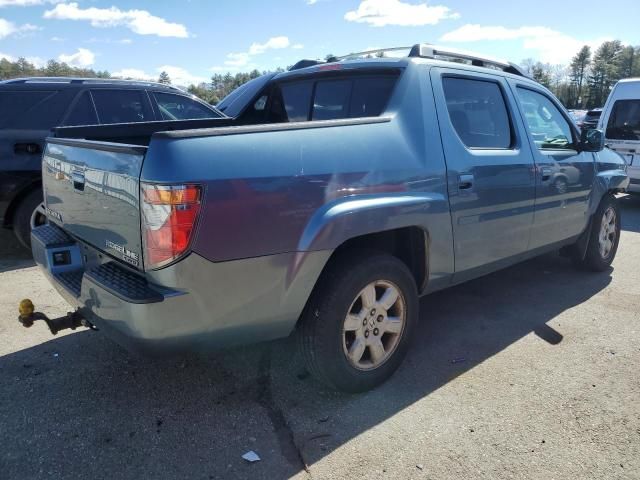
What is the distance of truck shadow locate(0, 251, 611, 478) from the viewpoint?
2.43 metres

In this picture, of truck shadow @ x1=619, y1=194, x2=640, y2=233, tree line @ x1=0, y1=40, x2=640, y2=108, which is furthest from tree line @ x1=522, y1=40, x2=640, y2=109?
truck shadow @ x1=619, y1=194, x2=640, y2=233

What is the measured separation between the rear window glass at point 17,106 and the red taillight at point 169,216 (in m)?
4.14

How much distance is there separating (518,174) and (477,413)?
1.78m

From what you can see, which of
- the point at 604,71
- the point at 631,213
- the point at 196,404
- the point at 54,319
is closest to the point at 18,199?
the point at 54,319

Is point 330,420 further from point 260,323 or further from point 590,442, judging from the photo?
point 590,442

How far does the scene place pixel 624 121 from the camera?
9.23 meters

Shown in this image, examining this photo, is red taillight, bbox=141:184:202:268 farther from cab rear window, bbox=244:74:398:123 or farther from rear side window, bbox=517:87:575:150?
rear side window, bbox=517:87:575:150

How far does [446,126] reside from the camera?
3.17m

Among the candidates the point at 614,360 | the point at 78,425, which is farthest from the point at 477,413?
the point at 78,425

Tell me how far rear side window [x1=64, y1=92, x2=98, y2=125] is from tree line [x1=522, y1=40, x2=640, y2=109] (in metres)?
71.3

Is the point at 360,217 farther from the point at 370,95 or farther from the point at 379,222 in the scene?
the point at 370,95

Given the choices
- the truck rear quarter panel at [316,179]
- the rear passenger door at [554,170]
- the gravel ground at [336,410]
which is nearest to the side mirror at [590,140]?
the rear passenger door at [554,170]

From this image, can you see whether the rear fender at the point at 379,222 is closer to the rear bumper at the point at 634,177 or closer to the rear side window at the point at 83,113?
the rear side window at the point at 83,113

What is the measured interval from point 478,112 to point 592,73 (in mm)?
87946
